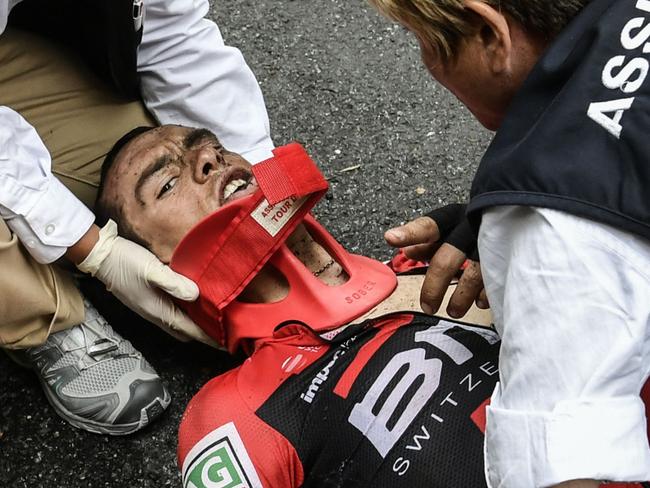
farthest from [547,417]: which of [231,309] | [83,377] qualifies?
[83,377]

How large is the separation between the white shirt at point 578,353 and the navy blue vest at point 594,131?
0.02m

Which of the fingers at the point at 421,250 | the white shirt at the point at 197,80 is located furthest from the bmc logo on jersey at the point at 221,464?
the white shirt at the point at 197,80

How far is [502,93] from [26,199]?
2.50ft

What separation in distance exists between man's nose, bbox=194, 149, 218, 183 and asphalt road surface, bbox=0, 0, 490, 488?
305 millimetres

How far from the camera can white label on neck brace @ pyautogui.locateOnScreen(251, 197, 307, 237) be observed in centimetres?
129

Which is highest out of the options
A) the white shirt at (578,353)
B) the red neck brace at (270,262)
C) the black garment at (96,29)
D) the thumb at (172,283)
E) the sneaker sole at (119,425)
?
the white shirt at (578,353)

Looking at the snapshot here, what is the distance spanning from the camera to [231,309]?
1.35 m

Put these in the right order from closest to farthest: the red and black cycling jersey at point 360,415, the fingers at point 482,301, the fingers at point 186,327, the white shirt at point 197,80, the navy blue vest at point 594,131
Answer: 1. the navy blue vest at point 594,131
2. the red and black cycling jersey at point 360,415
3. the fingers at point 482,301
4. the fingers at point 186,327
5. the white shirt at point 197,80

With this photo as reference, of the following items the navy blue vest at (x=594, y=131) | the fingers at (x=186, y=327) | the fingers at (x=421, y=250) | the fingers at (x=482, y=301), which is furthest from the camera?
the fingers at (x=186, y=327)

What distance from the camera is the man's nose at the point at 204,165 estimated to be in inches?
55.8

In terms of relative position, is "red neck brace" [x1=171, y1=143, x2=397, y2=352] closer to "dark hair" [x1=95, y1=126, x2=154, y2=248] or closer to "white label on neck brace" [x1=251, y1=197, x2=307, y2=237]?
"white label on neck brace" [x1=251, y1=197, x2=307, y2=237]

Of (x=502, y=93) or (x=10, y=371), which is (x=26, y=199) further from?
(x=502, y=93)

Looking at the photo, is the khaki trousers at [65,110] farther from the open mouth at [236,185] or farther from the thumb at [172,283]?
the open mouth at [236,185]

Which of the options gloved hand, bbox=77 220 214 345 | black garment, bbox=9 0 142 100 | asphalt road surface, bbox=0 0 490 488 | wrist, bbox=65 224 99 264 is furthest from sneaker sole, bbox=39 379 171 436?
black garment, bbox=9 0 142 100
